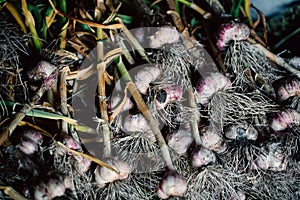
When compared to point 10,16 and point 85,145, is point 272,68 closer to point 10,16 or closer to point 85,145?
point 85,145

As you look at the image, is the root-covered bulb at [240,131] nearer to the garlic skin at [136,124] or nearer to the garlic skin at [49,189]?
the garlic skin at [136,124]

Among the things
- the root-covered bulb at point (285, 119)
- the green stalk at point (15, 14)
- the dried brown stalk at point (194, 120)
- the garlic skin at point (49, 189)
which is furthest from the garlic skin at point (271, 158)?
the green stalk at point (15, 14)

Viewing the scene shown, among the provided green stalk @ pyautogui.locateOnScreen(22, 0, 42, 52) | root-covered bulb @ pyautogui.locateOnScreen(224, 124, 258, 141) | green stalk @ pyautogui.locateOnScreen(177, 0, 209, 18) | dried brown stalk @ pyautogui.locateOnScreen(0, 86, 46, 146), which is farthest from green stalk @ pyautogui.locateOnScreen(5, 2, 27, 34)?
root-covered bulb @ pyautogui.locateOnScreen(224, 124, 258, 141)

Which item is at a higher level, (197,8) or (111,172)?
(197,8)

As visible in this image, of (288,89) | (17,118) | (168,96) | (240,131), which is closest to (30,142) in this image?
(17,118)

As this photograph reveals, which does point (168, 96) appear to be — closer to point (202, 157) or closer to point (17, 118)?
point (202, 157)
